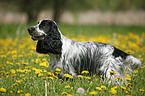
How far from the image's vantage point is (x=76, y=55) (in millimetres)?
3377

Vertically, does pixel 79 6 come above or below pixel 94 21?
above

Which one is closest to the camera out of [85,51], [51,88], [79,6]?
[51,88]

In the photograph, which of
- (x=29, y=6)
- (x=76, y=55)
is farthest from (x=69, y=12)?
(x=76, y=55)

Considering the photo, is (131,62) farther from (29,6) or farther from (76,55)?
(29,6)

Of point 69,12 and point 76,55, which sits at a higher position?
point 69,12

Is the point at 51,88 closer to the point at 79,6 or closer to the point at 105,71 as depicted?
the point at 105,71

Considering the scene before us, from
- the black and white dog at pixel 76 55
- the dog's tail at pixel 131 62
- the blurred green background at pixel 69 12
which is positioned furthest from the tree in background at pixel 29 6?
the dog's tail at pixel 131 62

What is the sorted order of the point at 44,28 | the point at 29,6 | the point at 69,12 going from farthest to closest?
the point at 69,12
the point at 29,6
the point at 44,28

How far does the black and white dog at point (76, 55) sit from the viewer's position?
3.22 metres

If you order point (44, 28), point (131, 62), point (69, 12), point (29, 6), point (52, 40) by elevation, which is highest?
point (29, 6)

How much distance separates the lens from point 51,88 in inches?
110

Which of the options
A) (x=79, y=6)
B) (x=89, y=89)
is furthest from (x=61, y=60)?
(x=79, y=6)

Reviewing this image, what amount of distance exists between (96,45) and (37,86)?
140 centimetres

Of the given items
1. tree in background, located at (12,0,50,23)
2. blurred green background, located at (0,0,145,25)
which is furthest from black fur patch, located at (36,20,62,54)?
tree in background, located at (12,0,50,23)
